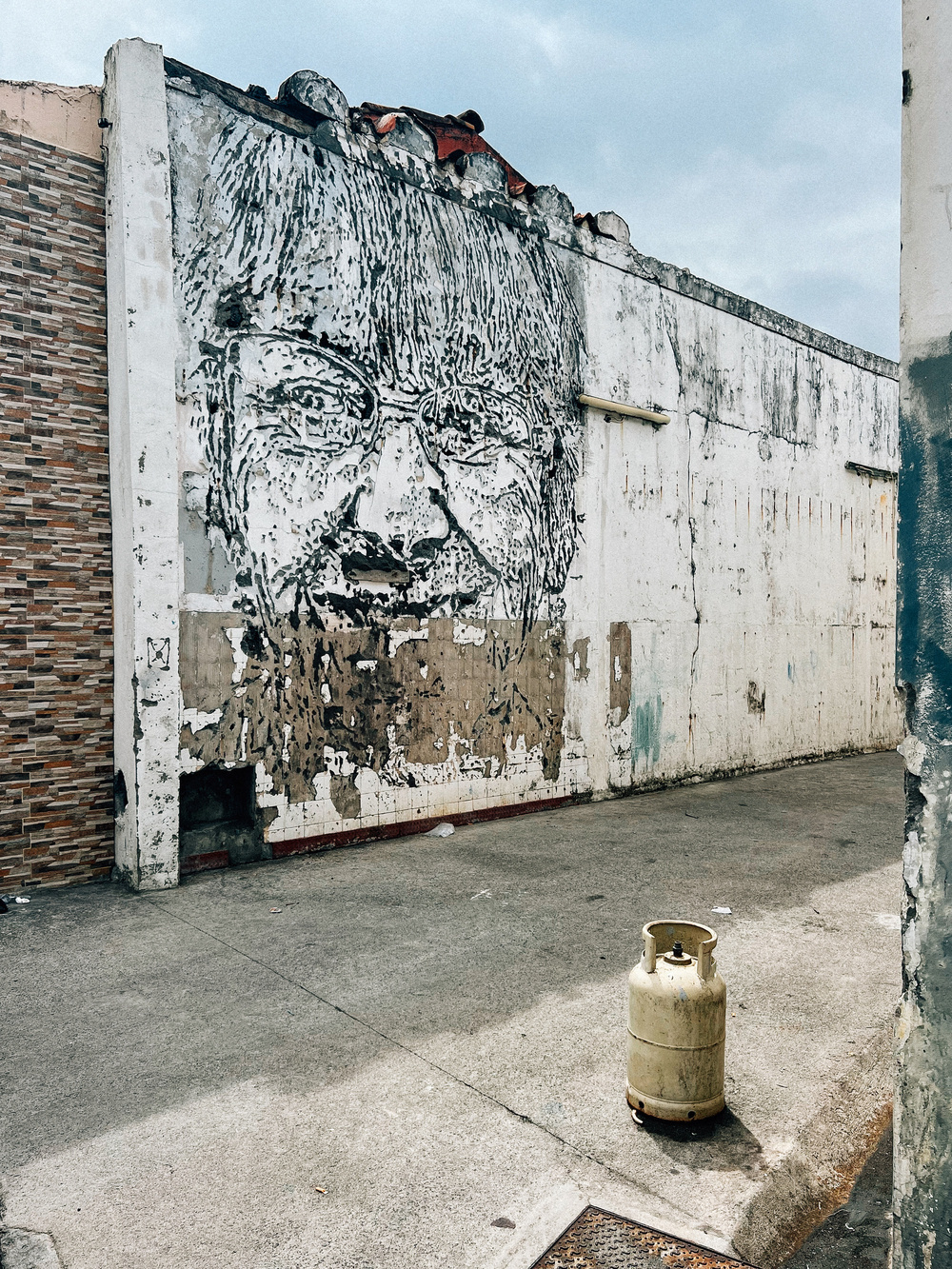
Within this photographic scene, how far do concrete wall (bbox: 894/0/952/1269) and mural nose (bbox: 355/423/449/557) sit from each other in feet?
15.2

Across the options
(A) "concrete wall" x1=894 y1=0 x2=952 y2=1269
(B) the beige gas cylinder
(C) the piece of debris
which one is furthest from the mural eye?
(A) "concrete wall" x1=894 y1=0 x2=952 y2=1269

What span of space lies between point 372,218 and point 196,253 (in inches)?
58.1

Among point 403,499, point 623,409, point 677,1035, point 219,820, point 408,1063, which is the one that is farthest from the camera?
point 623,409

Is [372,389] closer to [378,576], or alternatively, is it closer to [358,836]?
[378,576]

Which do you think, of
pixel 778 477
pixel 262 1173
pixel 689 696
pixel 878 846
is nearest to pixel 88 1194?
pixel 262 1173

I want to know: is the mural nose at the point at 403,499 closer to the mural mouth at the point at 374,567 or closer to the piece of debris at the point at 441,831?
the mural mouth at the point at 374,567

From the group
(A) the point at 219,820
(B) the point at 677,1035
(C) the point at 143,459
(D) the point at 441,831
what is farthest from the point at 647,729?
(B) the point at 677,1035

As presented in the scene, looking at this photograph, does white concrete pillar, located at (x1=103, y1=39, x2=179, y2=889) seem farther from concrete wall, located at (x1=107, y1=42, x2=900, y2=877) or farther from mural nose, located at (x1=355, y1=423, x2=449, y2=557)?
mural nose, located at (x1=355, y1=423, x2=449, y2=557)

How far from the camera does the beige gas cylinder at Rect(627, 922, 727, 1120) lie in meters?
2.61

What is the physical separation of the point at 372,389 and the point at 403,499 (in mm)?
800

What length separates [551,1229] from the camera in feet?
7.10

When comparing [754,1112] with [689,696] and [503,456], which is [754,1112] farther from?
[689,696]

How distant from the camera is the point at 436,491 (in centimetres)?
655

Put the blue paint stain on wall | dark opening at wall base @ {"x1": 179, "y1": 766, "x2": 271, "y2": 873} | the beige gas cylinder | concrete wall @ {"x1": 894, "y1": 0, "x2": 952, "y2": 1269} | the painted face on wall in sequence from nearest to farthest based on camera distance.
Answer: concrete wall @ {"x1": 894, "y1": 0, "x2": 952, "y2": 1269} → the beige gas cylinder → dark opening at wall base @ {"x1": 179, "y1": 766, "x2": 271, "y2": 873} → the painted face on wall → the blue paint stain on wall
